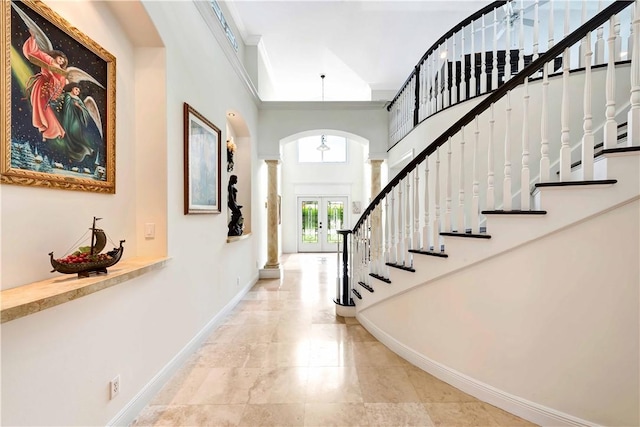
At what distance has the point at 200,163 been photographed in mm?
2693

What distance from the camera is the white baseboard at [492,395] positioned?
1.62 m

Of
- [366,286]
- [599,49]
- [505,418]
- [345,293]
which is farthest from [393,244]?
[599,49]

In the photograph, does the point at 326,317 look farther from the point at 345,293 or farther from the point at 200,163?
the point at 200,163

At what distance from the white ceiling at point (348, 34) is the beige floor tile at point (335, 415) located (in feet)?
16.2

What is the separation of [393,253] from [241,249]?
98.2 inches

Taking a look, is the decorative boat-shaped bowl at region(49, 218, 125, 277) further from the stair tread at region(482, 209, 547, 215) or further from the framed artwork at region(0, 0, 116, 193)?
the stair tread at region(482, 209, 547, 215)

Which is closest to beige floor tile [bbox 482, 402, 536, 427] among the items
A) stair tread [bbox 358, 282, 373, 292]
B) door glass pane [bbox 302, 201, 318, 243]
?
stair tread [bbox 358, 282, 373, 292]

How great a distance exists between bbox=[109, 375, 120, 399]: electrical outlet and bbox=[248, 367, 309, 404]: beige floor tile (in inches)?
33.1

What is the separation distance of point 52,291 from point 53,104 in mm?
943

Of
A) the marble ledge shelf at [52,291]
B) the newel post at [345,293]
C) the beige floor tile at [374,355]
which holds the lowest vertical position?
the beige floor tile at [374,355]

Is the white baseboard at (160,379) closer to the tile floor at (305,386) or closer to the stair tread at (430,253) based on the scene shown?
the tile floor at (305,386)

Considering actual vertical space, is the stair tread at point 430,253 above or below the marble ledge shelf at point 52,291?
above

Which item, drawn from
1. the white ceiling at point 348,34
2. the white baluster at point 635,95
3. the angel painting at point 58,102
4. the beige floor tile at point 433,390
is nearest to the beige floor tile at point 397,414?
the beige floor tile at point 433,390

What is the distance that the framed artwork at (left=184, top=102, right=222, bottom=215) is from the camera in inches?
94.3
